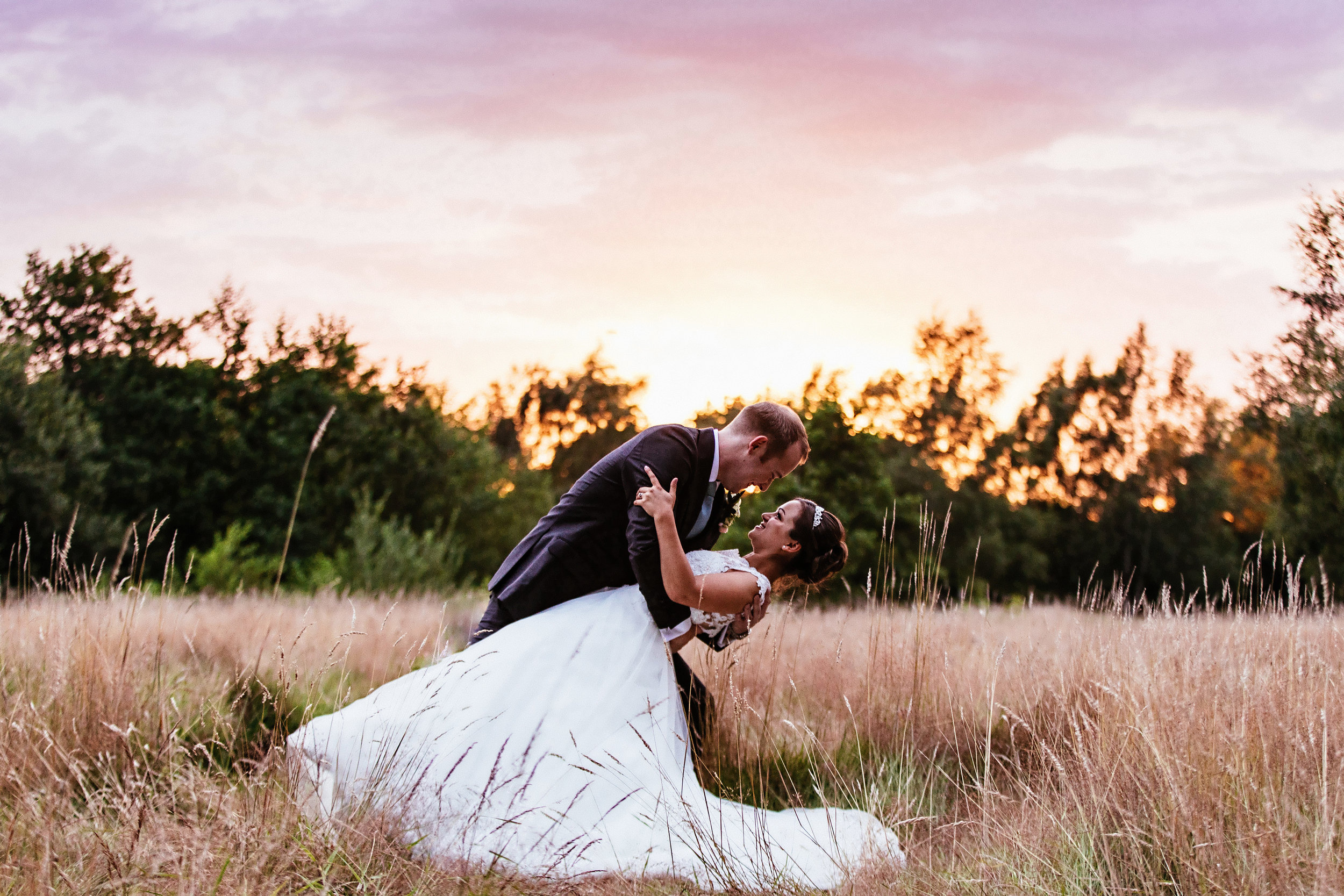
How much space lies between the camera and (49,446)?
69.0 ft

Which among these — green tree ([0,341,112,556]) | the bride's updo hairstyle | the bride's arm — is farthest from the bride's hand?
green tree ([0,341,112,556])

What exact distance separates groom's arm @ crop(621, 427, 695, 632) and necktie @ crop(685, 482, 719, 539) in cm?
12

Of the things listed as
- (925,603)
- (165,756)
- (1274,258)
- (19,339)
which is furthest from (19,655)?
(19,339)

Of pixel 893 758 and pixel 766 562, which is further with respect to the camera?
pixel 893 758

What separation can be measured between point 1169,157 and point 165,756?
1131 cm

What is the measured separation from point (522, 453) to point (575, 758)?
3451cm

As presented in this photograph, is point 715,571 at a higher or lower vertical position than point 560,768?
higher

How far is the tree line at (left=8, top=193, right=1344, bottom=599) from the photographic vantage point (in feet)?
54.1

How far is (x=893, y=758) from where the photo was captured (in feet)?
12.7

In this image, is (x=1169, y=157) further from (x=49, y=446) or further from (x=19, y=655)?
(x=49, y=446)

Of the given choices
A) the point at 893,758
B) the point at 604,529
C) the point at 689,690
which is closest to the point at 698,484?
the point at 604,529

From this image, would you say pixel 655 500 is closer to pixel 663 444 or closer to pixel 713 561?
pixel 663 444

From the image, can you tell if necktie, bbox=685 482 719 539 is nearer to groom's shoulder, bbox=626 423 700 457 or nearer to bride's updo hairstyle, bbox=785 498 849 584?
groom's shoulder, bbox=626 423 700 457

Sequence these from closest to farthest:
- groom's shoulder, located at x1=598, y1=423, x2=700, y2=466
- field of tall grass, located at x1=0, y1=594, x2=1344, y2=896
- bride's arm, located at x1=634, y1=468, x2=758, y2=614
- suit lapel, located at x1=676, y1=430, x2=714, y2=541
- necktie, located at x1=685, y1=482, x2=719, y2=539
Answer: field of tall grass, located at x1=0, y1=594, x2=1344, y2=896
bride's arm, located at x1=634, y1=468, x2=758, y2=614
groom's shoulder, located at x1=598, y1=423, x2=700, y2=466
suit lapel, located at x1=676, y1=430, x2=714, y2=541
necktie, located at x1=685, y1=482, x2=719, y2=539
